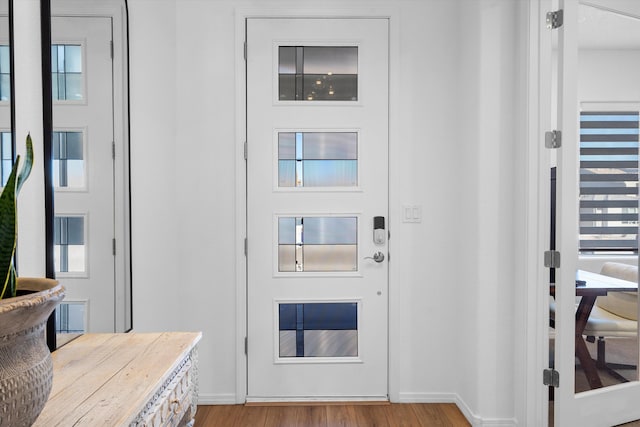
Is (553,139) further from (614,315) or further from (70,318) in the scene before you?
(70,318)

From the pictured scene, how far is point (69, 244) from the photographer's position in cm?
151

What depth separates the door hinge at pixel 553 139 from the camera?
2135 mm

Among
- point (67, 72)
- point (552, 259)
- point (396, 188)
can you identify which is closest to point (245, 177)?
point (396, 188)

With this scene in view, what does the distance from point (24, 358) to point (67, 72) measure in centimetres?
111

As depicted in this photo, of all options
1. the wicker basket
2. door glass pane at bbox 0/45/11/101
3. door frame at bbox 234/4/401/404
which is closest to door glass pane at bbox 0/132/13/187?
door glass pane at bbox 0/45/11/101

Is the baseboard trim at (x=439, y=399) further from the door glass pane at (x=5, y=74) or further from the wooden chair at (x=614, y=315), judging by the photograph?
the door glass pane at (x=5, y=74)

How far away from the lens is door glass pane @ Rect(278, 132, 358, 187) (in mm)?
2693

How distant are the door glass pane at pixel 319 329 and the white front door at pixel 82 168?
1.17 m

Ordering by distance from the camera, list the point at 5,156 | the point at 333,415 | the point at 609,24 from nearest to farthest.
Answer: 1. the point at 5,156
2. the point at 609,24
3. the point at 333,415

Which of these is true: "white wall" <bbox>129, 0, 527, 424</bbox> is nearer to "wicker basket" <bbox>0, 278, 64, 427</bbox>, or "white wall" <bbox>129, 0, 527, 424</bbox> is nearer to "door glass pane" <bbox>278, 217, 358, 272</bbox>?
"door glass pane" <bbox>278, 217, 358, 272</bbox>

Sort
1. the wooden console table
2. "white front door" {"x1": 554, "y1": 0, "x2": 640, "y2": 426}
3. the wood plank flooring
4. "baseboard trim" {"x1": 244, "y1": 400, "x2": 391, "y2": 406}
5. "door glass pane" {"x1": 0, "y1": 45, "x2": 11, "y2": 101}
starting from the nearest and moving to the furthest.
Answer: the wooden console table → "door glass pane" {"x1": 0, "y1": 45, "x2": 11, "y2": 101} → "white front door" {"x1": 554, "y1": 0, "x2": 640, "y2": 426} → the wood plank flooring → "baseboard trim" {"x1": 244, "y1": 400, "x2": 391, "y2": 406}

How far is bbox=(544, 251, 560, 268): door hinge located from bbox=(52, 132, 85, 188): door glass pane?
216 cm

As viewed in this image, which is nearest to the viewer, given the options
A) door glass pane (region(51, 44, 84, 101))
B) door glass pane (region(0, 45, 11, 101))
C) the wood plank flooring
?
door glass pane (region(0, 45, 11, 101))

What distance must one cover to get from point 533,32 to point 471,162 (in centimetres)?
73
